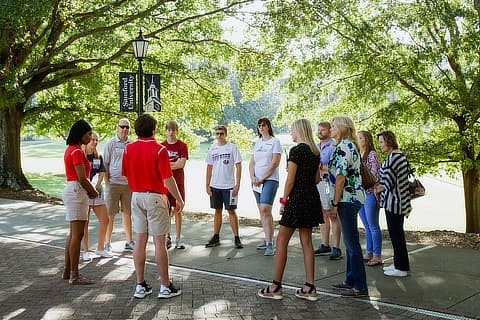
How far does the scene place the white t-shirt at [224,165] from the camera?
877 cm

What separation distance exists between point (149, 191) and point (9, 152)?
15.8m

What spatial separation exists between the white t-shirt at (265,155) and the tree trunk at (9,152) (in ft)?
45.1

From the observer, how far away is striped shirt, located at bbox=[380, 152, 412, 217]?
22.5 feet

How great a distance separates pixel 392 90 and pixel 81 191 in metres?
9.05

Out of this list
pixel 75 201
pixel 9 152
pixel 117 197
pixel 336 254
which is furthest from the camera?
pixel 9 152

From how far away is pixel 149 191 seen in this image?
6.05 meters

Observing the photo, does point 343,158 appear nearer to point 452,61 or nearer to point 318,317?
point 318,317

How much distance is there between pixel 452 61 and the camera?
1273cm

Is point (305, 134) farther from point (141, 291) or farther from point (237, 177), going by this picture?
point (237, 177)

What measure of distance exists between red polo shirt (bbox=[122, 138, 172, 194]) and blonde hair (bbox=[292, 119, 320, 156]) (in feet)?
4.45

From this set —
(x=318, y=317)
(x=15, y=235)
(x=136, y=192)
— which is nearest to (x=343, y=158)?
(x=318, y=317)

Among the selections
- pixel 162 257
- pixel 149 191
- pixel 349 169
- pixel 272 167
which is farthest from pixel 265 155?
pixel 162 257

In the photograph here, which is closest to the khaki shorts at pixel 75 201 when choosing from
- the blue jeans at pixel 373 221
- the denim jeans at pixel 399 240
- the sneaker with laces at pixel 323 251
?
the sneaker with laces at pixel 323 251

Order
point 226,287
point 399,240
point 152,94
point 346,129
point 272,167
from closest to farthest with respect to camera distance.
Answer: point 346,129 < point 226,287 < point 399,240 < point 272,167 < point 152,94
